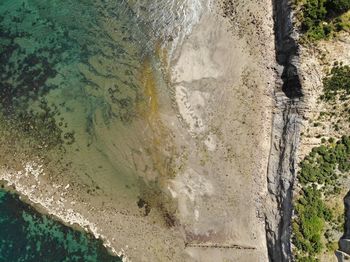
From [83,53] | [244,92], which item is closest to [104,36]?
[83,53]

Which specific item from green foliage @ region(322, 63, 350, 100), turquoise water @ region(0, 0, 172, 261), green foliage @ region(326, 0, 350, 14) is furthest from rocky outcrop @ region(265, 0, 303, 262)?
turquoise water @ region(0, 0, 172, 261)

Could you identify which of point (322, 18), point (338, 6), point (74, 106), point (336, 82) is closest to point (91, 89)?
point (74, 106)

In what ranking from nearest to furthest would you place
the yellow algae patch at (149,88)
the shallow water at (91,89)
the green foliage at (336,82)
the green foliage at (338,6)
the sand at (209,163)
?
1. the green foliage at (338,6)
2. the green foliage at (336,82)
3. the sand at (209,163)
4. the shallow water at (91,89)
5. the yellow algae patch at (149,88)

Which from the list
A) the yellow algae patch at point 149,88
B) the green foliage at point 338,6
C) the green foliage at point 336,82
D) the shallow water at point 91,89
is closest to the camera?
the green foliage at point 338,6

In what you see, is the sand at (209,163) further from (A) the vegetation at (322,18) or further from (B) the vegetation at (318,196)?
(B) the vegetation at (318,196)

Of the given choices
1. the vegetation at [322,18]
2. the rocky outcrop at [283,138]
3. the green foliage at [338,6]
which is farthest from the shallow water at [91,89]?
the green foliage at [338,6]

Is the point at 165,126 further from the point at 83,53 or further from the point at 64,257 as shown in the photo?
the point at 64,257

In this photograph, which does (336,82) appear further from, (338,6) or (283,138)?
(283,138)
